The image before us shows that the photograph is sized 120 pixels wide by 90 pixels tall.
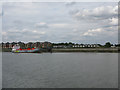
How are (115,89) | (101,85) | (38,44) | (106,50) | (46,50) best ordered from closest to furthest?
1. (115,89)
2. (101,85)
3. (106,50)
4. (46,50)
5. (38,44)

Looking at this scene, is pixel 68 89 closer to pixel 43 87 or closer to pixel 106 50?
pixel 43 87

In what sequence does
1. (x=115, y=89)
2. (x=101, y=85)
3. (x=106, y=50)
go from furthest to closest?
(x=106, y=50) < (x=101, y=85) < (x=115, y=89)

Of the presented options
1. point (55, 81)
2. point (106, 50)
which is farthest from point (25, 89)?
point (106, 50)

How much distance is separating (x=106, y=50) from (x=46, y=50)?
38.2m

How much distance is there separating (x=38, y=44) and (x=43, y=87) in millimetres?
141598

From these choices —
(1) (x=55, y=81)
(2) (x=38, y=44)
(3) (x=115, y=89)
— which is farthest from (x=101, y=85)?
(2) (x=38, y=44)

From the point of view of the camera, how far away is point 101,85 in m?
15.1

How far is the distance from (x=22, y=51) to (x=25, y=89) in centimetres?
8691

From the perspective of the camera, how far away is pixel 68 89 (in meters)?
14.0

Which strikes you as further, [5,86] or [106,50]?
[106,50]

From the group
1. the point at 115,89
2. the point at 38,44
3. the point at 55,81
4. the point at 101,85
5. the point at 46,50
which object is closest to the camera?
the point at 115,89

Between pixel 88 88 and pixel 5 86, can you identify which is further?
pixel 5 86

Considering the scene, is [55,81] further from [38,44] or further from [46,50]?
[38,44]

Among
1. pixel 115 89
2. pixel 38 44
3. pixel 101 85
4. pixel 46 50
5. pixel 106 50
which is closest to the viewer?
pixel 115 89
